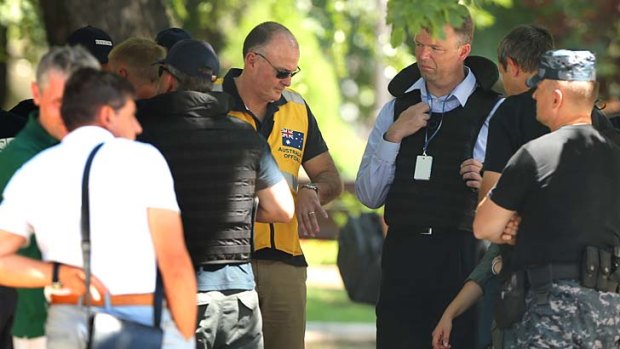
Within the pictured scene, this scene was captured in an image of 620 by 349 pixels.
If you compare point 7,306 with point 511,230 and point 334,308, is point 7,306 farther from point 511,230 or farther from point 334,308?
point 334,308

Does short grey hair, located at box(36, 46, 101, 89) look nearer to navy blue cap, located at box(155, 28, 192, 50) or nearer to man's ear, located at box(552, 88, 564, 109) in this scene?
man's ear, located at box(552, 88, 564, 109)

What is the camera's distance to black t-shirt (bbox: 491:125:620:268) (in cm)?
506

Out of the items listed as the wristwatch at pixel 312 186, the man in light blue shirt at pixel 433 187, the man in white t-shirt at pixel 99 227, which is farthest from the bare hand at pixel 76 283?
the man in light blue shirt at pixel 433 187

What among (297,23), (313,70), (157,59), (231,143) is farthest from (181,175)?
(313,70)

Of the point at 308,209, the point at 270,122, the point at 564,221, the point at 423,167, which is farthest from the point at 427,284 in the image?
the point at 564,221

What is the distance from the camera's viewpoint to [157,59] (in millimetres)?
6035

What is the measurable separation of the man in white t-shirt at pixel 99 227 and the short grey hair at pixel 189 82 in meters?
1.10

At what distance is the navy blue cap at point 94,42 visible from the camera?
659cm

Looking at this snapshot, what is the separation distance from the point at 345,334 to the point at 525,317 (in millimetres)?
7294

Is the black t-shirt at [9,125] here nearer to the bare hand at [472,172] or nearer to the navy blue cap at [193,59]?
the navy blue cap at [193,59]

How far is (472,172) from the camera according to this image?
20.1 ft

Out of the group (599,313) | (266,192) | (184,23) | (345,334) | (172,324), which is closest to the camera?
(172,324)

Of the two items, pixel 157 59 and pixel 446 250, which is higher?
pixel 157 59

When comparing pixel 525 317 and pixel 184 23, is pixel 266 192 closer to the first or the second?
pixel 525 317
